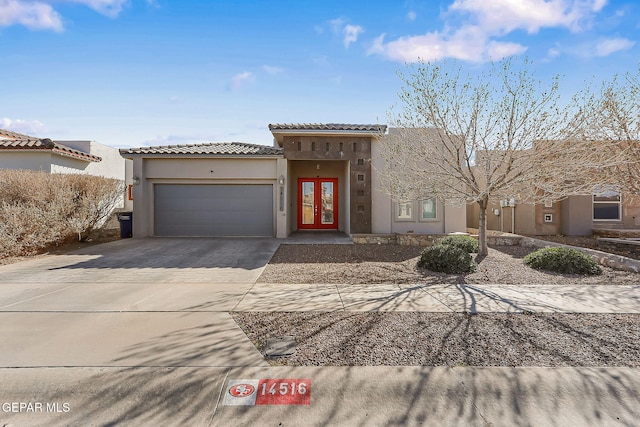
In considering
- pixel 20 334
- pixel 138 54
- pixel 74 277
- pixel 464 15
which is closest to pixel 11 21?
pixel 138 54

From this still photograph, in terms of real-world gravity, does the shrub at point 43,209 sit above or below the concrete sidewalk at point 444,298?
above

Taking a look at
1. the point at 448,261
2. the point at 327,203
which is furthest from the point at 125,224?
the point at 448,261

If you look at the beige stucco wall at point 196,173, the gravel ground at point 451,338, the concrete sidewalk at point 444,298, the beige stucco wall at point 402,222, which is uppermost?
the beige stucco wall at point 196,173

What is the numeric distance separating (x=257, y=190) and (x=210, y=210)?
2212mm

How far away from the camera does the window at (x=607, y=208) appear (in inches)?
582

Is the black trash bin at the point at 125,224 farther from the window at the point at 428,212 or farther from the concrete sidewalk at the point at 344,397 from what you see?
the window at the point at 428,212

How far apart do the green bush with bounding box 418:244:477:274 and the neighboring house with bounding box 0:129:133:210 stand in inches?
541

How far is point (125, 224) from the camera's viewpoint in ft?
45.2

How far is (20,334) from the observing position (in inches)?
163

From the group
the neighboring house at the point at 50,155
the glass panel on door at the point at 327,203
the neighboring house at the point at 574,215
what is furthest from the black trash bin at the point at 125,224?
the neighboring house at the point at 574,215

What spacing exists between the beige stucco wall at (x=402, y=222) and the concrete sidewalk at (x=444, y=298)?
6.98 meters

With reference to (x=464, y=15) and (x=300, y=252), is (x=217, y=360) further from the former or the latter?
(x=464, y=15)

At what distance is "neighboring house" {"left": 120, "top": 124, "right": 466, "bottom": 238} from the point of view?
13242 millimetres

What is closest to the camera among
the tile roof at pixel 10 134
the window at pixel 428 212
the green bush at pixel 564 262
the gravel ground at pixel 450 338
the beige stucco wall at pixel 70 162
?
the gravel ground at pixel 450 338
